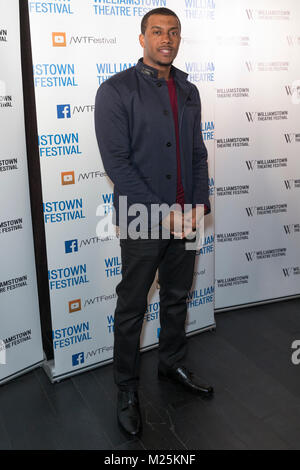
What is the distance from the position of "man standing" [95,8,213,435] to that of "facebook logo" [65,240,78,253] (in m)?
0.38

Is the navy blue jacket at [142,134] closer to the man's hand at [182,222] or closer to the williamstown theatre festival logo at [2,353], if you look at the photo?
the man's hand at [182,222]

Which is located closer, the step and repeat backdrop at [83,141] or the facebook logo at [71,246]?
the step and repeat backdrop at [83,141]

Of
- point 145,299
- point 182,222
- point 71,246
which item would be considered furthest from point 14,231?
point 182,222

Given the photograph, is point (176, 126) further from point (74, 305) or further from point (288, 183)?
point (288, 183)

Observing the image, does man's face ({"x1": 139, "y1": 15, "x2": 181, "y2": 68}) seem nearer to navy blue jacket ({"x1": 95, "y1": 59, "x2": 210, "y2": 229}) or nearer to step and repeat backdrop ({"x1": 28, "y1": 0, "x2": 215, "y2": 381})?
navy blue jacket ({"x1": 95, "y1": 59, "x2": 210, "y2": 229})

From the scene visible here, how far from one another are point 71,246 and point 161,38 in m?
1.09

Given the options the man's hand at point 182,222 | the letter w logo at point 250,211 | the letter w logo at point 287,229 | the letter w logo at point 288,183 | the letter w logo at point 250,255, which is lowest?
the letter w logo at point 250,255

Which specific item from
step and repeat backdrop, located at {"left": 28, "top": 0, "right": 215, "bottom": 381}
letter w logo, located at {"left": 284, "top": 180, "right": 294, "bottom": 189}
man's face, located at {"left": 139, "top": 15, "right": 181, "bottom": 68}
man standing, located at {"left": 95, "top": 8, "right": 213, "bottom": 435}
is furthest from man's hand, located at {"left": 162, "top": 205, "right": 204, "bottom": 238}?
letter w logo, located at {"left": 284, "top": 180, "right": 294, "bottom": 189}

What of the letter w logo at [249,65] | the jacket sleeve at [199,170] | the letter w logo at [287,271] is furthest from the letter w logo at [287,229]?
the jacket sleeve at [199,170]

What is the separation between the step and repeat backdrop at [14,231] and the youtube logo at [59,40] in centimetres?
18

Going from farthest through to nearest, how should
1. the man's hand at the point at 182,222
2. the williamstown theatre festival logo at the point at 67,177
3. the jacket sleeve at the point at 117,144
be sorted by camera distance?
the williamstown theatre festival logo at the point at 67,177
the man's hand at the point at 182,222
the jacket sleeve at the point at 117,144

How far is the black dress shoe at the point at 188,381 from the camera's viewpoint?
242 cm

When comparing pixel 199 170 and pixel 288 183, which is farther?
pixel 288 183

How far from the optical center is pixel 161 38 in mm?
2045
